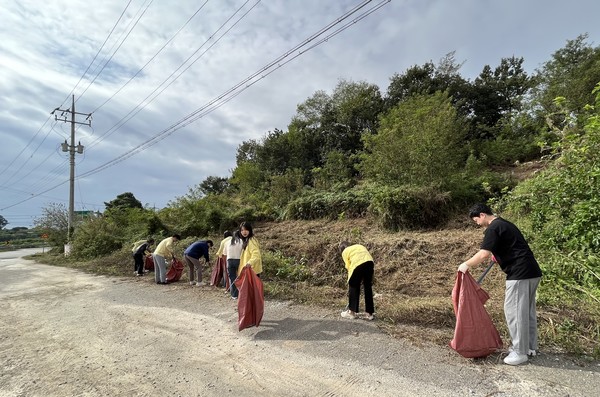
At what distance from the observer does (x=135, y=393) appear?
3.25 meters

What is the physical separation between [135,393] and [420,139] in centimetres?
1099

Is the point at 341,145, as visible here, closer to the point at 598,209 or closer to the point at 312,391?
the point at 598,209

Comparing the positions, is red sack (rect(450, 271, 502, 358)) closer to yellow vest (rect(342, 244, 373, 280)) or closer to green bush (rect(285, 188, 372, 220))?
yellow vest (rect(342, 244, 373, 280))

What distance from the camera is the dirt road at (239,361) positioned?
3114 millimetres

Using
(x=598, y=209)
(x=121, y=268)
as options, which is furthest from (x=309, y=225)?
(x=598, y=209)

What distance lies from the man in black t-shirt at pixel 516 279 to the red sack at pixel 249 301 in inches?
117

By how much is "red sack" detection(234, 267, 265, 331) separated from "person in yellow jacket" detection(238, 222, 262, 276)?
197 millimetres

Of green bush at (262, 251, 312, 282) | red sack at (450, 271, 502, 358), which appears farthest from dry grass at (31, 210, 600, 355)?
red sack at (450, 271, 502, 358)

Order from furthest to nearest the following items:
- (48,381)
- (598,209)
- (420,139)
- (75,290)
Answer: (420,139) → (75,290) → (598,209) → (48,381)

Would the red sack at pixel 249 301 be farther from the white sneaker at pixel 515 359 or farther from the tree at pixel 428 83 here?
the tree at pixel 428 83

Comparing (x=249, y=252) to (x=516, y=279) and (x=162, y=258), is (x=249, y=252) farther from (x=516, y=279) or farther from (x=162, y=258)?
(x=162, y=258)

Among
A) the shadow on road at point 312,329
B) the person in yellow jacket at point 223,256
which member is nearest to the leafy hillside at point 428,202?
the shadow on road at point 312,329

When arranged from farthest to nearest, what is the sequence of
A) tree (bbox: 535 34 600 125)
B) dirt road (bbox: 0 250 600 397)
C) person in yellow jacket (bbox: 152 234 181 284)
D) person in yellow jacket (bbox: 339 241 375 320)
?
1. tree (bbox: 535 34 600 125)
2. person in yellow jacket (bbox: 152 234 181 284)
3. person in yellow jacket (bbox: 339 241 375 320)
4. dirt road (bbox: 0 250 600 397)

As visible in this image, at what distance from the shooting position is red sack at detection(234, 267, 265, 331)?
481cm
